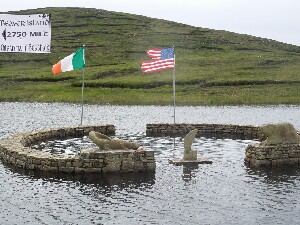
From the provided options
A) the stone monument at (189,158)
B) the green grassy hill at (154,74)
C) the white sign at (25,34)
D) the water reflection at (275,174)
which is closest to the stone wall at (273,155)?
the water reflection at (275,174)

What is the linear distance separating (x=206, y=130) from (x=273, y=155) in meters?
17.9

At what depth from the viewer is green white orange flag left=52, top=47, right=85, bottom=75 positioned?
41344 mm

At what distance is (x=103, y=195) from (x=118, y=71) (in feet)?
341

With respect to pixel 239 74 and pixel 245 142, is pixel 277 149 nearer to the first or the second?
pixel 245 142

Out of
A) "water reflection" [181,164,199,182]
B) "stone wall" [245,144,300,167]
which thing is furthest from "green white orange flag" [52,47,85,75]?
"stone wall" [245,144,300,167]

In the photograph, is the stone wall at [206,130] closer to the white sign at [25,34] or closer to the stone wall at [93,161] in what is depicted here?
the stone wall at [93,161]

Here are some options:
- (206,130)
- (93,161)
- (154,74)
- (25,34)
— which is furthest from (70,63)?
(154,74)

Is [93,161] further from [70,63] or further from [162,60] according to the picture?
[162,60]

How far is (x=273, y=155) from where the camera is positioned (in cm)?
2891

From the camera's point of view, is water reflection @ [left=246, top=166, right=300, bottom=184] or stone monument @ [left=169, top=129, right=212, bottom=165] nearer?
water reflection @ [left=246, top=166, right=300, bottom=184]

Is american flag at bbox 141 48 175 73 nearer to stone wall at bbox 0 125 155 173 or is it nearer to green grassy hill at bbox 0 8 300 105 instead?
stone wall at bbox 0 125 155 173

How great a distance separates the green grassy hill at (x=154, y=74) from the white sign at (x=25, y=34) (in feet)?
202

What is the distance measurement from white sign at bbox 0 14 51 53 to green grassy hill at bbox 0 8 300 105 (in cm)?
6172

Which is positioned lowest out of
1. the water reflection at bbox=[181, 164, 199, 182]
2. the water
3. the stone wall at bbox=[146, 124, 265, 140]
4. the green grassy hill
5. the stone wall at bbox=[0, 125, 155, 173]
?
the water
